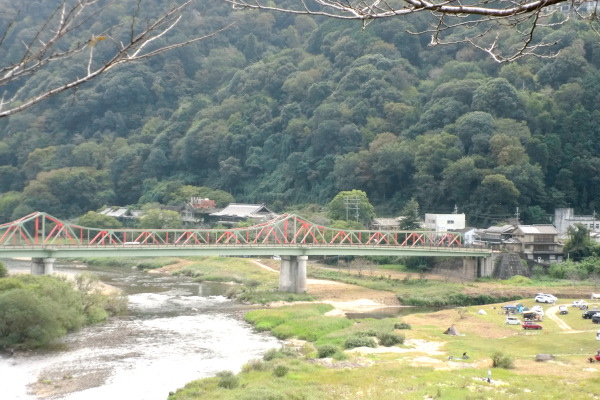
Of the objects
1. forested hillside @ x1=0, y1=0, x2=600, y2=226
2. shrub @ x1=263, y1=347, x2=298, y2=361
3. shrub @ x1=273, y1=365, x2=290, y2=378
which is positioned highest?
forested hillside @ x1=0, y1=0, x2=600, y2=226

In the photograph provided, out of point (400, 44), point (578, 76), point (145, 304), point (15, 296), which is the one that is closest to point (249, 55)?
point (400, 44)

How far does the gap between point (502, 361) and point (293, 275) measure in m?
20.0

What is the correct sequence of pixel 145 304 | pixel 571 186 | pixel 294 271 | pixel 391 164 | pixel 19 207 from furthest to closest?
pixel 19 207
pixel 391 164
pixel 571 186
pixel 294 271
pixel 145 304

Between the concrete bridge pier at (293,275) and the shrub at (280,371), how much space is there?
59.7ft

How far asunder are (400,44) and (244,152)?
71.9 ft

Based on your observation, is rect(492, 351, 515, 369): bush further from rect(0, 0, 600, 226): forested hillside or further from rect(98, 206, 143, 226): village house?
rect(98, 206, 143, 226): village house

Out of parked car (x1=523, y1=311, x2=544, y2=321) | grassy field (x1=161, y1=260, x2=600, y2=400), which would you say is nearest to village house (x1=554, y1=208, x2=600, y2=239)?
grassy field (x1=161, y1=260, x2=600, y2=400)

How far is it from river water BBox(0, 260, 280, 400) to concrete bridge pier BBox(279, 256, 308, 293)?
4.77m

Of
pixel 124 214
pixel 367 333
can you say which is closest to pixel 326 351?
pixel 367 333

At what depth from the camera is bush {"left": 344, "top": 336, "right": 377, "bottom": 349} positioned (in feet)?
79.8

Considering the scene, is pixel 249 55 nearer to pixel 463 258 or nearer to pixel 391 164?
pixel 391 164

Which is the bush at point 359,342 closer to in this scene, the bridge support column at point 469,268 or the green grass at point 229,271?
the green grass at point 229,271

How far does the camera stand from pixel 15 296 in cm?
2403

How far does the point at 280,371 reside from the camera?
20.2 metres
